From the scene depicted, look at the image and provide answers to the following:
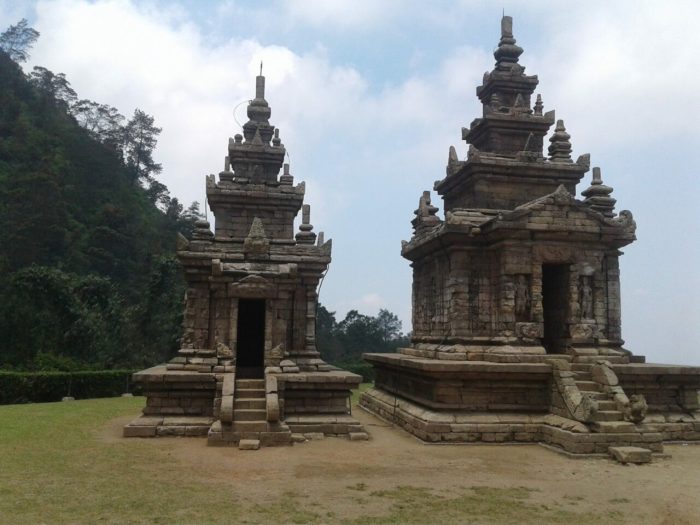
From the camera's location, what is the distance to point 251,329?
57.9 feet

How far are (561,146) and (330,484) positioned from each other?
12.7m

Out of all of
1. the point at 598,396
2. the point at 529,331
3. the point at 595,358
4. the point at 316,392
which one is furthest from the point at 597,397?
the point at 316,392

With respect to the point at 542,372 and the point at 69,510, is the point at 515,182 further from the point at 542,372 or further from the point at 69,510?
the point at 69,510

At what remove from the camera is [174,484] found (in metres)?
8.45

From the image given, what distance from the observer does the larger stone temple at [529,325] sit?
1241 centimetres

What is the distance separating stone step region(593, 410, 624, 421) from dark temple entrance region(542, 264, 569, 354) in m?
2.77

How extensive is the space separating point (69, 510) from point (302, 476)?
3470 mm

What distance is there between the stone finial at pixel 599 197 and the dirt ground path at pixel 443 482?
6693mm

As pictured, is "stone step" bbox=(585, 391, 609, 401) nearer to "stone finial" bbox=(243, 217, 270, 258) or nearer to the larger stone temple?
the larger stone temple

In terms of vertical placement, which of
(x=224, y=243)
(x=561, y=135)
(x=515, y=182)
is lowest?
(x=224, y=243)

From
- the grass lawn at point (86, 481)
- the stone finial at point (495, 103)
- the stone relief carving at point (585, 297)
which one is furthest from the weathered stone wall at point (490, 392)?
the stone finial at point (495, 103)

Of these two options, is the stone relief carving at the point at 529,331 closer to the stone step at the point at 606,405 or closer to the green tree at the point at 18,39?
the stone step at the point at 606,405

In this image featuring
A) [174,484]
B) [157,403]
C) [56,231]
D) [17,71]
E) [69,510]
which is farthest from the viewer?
[17,71]

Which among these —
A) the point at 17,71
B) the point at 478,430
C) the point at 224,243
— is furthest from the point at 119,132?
the point at 478,430
